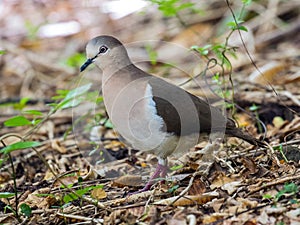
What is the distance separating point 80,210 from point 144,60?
4.41 meters

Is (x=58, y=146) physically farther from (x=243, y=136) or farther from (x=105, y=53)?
(x=243, y=136)

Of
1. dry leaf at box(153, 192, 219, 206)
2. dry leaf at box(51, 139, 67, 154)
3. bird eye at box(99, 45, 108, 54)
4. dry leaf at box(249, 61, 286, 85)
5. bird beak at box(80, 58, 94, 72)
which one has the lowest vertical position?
dry leaf at box(153, 192, 219, 206)

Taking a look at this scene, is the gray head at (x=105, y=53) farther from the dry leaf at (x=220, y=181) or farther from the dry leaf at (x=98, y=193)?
the dry leaf at (x=220, y=181)

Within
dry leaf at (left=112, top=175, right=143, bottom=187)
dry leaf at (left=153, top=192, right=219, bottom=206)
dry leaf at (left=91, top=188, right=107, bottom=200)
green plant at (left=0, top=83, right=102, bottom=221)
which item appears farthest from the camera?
dry leaf at (left=112, top=175, right=143, bottom=187)

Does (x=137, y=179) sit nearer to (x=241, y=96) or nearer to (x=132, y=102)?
(x=132, y=102)

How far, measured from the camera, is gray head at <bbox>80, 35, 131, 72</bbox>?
3912mm

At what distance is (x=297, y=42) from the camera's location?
720 centimetres

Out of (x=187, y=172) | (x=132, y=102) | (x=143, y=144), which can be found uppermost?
(x=132, y=102)

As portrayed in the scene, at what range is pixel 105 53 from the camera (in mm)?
3945

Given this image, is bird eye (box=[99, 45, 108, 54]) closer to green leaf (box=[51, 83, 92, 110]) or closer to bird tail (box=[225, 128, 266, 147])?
green leaf (box=[51, 83, 92, 110])

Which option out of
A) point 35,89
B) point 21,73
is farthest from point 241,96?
point 21,73

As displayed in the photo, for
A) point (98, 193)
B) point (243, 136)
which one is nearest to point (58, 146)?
point (98, 193)

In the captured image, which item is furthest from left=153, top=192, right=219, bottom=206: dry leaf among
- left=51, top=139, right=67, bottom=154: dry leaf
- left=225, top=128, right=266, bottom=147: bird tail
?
left=51, top=139, right=67, bottom=154: dry leaf

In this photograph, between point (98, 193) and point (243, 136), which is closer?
point (98, 193)
